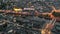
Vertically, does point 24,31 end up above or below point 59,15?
below

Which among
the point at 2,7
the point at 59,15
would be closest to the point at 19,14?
the point at 59,15

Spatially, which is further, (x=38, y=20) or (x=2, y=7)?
(x=2, y=7)

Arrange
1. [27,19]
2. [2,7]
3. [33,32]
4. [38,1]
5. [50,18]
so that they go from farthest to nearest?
[38,1] → [2,7] → [27,19] → [50,18] → [33,32]

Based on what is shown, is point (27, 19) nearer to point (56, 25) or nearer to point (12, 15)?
point (12, 15)

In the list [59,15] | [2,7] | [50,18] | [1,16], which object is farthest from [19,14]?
[2,7]

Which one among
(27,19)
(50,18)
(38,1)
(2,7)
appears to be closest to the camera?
(50,18)

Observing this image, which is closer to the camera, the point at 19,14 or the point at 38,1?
the point at 19,14

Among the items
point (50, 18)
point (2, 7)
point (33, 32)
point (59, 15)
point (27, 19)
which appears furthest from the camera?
point (2, 7)

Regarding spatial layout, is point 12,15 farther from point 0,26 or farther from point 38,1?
point 38,1

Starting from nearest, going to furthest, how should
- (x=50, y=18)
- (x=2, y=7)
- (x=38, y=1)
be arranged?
(x=50, y=18), (x=2, y=7), (x=38, y=1)
